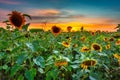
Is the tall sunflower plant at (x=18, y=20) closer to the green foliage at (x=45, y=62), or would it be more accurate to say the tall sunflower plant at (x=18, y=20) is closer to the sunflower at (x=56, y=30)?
the green foliage at (x=45, y=62)

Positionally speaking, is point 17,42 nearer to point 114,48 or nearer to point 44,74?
point 44,74

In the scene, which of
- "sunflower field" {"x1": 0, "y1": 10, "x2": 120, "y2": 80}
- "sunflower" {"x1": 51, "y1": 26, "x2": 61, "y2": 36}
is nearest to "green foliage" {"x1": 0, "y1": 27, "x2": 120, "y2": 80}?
"sunflower field" {"x1": 0, "y1": 10, "x2": 120, "y2": 80}

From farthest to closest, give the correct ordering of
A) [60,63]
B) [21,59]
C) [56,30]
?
[56,30] < [60,63] < [21,59]

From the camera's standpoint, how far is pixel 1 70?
4664 millimetres

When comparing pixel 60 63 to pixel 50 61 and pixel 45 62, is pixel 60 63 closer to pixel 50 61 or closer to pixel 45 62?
pixel 50 61

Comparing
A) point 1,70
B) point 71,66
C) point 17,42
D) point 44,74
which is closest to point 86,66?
point 71,66

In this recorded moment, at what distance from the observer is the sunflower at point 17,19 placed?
11.6ft

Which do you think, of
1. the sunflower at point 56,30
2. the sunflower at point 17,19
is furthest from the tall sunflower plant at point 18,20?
the sunflower at point 56,30

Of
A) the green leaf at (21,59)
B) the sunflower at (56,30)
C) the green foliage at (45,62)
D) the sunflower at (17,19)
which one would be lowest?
the green foliage at (45,62)

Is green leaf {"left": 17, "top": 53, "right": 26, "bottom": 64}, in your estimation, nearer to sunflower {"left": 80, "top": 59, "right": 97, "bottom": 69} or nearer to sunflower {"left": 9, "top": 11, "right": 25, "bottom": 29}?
sunflower {"left": 9, "top": 11, "right": 25, "bottom": 29}

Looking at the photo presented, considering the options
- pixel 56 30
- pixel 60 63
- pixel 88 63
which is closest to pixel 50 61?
pixel 60 63

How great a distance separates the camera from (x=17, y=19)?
360cm

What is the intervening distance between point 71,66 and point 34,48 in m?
0.51

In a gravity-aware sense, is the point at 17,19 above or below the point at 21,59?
above
